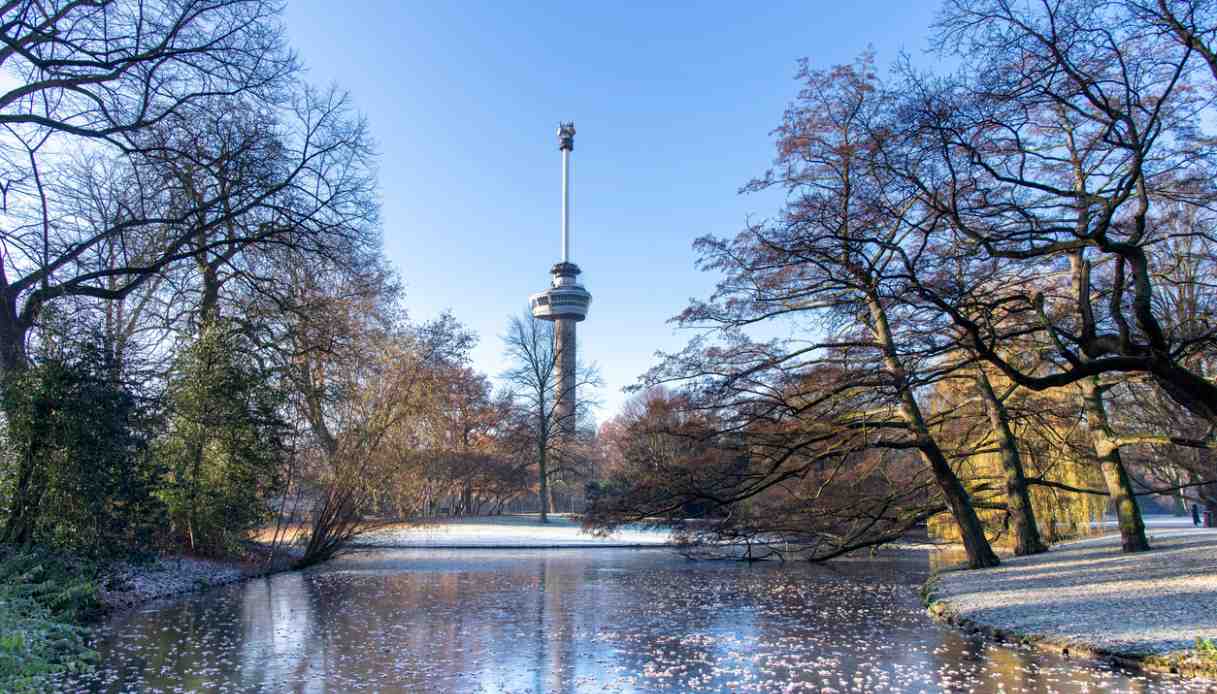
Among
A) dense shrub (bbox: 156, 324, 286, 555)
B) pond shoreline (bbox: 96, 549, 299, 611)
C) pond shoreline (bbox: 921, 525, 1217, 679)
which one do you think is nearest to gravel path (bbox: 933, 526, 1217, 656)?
pond shoreline (bbox: 921, 525, 1217, 679)

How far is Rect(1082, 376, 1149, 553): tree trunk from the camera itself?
17.1 m

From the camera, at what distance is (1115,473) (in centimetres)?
1747

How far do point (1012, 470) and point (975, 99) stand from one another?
9.95 metres

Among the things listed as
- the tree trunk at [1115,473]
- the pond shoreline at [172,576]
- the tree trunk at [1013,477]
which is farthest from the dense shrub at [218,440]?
the tree trunk at [1115,473]

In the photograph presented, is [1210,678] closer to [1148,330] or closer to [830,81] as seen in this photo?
[1148,330]

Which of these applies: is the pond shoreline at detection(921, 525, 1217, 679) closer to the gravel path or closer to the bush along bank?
the gravel path

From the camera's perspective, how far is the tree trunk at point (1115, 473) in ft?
56.1

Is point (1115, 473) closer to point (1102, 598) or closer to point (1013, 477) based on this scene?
point (1013, 477)

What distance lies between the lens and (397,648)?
8.80 metres

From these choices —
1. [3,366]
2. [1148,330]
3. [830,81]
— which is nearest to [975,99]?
[1148,330]

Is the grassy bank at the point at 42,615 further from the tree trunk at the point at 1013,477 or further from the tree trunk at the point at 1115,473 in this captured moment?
the tree trunk at the point at 1115,473

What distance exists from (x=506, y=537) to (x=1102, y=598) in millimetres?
24238

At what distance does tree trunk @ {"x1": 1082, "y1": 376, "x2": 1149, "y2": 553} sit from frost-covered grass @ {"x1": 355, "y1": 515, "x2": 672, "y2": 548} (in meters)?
12.4

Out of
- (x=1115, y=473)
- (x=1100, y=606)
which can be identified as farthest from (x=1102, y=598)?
(x=1115, y=473)
